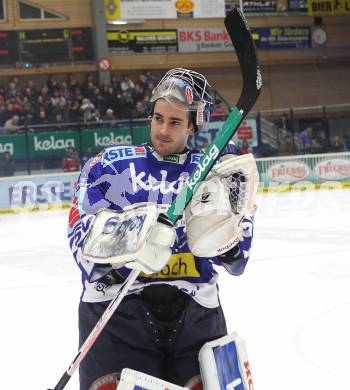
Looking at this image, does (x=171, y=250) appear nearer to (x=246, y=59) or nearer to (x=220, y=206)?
(x=220, y=206)

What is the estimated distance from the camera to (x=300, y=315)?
14.8 feet

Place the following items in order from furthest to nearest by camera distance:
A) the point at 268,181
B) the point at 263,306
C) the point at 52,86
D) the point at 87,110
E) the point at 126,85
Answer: the point at 126,85 → the point at 52,86 → the point at 87,110 → the point at 268,181 → the point at 263,306

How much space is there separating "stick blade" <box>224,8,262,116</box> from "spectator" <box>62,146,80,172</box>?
10.5 m

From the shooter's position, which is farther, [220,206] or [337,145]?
A: [337,145]

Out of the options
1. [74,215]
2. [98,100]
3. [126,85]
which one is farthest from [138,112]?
[74,215]

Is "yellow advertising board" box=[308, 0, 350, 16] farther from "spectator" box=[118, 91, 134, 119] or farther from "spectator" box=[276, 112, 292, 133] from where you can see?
"spectator" box=[118, 91, 134, 119]

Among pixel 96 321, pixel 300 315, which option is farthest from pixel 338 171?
pixel 96 321

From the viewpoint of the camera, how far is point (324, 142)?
14070 millimetres

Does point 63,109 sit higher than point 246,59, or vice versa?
point 63,109

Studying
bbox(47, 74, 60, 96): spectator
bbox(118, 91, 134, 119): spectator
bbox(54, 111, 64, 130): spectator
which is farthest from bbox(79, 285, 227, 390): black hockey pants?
bbox(47, 74, 60, 96): spectator

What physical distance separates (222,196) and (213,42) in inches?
692

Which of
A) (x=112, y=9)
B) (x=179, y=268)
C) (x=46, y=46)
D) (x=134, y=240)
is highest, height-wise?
(x=112, y=9)

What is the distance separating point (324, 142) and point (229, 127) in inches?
493

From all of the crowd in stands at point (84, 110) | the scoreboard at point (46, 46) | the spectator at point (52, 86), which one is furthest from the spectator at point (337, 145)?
the scoreboard at point (46, 46)
